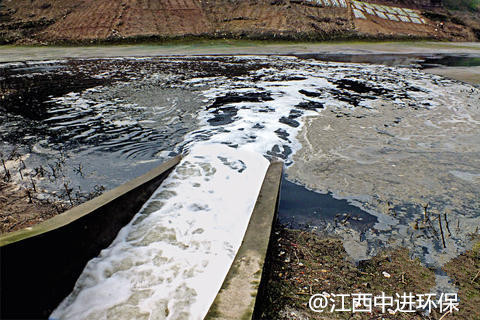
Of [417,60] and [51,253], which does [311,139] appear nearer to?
[51,253]

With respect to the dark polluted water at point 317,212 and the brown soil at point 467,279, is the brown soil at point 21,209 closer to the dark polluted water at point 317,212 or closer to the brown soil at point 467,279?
the dark polluted water at point 317,212

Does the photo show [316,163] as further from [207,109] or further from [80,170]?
[207,109]

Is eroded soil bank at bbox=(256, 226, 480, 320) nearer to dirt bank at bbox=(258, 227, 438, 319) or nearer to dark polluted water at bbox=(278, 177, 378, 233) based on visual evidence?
dirt bank at bbox=(258, 227, 438, 319)

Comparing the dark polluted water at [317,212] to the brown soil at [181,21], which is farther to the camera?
the brown soil at [181,21]

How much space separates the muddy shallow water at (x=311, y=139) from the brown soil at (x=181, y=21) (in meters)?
27.6

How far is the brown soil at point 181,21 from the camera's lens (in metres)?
39.2

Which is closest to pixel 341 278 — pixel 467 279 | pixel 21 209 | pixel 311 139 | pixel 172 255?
pixel 467 279

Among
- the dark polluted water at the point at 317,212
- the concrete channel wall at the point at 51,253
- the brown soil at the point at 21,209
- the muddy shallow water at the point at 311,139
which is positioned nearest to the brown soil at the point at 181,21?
the muddy shallow water at the point at 311,139

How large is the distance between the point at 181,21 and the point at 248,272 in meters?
45.0

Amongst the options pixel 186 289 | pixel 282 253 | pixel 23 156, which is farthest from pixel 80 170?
pixel 282 253

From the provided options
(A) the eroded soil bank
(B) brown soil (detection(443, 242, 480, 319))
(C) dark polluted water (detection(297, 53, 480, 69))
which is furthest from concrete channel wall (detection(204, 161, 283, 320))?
(C) dark polluted water (detection(297, 53, 480, 69))

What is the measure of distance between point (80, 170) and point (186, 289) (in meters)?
3.65

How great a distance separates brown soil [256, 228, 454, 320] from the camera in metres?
2.82

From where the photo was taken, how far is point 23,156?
6.41 metres
